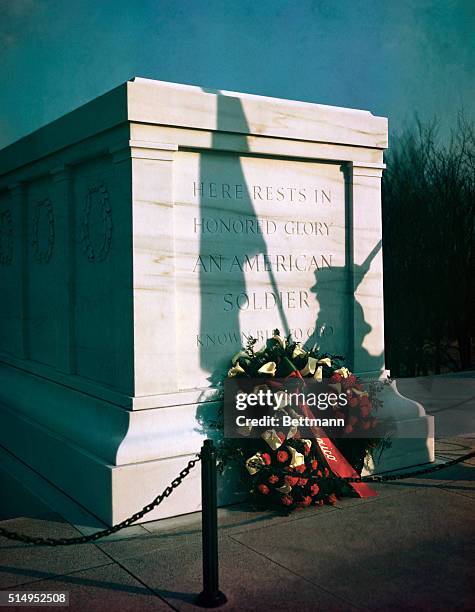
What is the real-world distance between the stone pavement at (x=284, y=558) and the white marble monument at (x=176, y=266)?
0.43m

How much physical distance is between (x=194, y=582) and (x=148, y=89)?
128 inches

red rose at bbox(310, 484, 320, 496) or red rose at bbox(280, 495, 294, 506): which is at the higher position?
red rose at bbox(310, 484, 320, 496)

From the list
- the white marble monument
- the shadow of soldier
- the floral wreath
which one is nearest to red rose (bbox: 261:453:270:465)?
the floral wreath

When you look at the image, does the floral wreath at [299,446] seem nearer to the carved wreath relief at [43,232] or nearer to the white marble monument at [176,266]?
the white marble monument at [176,266]

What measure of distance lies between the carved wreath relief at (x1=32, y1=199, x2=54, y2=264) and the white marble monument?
0.03 meters

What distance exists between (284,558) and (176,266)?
2.24 metres

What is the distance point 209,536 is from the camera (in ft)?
12.3

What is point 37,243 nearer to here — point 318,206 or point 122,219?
point 122,219

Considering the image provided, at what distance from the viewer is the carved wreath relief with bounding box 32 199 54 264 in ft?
22.8

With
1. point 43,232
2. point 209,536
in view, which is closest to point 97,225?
point 43,232

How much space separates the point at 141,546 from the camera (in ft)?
14.9

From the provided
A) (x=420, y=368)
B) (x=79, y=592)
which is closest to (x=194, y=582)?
(x=79, y=592)

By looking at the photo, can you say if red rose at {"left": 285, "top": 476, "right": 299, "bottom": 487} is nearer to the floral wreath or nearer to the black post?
the floral wreath

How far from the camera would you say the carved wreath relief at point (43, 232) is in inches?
273
